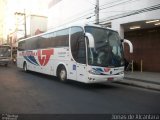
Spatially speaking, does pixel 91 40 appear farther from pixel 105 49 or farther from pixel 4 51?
pixel 4 51

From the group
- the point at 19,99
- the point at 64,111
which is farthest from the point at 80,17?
the point at 64,111

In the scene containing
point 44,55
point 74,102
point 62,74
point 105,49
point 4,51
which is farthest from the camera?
point 4,51

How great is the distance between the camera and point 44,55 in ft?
63.0

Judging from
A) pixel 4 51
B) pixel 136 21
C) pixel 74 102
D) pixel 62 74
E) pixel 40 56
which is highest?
pixel 136 21

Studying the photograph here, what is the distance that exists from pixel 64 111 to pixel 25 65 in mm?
15947

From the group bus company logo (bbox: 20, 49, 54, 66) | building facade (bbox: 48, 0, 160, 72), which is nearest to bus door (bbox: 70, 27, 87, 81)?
bus company logo (bbox: 20, 49, 54, 66)

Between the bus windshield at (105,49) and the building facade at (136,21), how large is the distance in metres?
6.37

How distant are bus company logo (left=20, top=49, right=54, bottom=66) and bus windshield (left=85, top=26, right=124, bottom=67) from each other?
4712 millimetres

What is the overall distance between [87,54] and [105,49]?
1015 mm

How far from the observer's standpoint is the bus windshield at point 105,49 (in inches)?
533

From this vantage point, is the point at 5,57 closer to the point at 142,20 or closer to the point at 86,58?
the point at 142,20

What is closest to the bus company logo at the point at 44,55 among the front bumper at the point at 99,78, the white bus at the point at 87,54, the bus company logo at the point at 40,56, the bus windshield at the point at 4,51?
the bus company logo at the point at 40,56

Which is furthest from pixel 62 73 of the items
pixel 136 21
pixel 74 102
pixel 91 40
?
pixel 136 21

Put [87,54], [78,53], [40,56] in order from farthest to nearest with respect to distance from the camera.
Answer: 1. [40,56]
2. [78,53]
3. [87,54]
